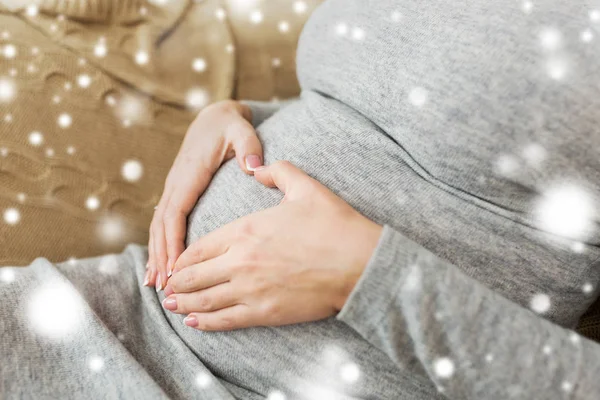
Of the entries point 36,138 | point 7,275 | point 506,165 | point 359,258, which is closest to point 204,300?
point 359,258

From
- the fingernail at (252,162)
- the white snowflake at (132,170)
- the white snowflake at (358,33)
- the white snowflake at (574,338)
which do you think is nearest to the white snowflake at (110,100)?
the white snowflake at (132,170)

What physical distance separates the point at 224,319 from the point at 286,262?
0.13m

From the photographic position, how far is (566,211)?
0.78m

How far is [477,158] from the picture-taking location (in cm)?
79

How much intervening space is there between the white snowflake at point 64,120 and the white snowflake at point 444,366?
91cm

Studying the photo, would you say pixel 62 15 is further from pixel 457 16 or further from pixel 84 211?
pixel 457 16

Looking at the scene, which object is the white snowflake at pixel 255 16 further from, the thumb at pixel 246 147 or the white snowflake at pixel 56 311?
the white snowflake at pixel 56 311

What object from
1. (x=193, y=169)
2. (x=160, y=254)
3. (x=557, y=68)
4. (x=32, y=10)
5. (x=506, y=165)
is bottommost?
(x=160, y=254)

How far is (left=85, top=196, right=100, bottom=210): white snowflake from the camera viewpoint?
119 cm

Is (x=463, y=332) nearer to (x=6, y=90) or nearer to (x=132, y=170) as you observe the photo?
(x=132, y=170)

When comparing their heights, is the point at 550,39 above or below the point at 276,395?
above

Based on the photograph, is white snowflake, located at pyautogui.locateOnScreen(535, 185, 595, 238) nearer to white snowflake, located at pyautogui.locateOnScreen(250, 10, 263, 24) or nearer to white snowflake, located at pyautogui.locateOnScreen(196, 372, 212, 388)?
white snowflake, located at pyautogui.locateOnScreen(196, 372, 212, 388)

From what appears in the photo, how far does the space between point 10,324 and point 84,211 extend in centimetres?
40

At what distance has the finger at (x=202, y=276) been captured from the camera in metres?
0.81
